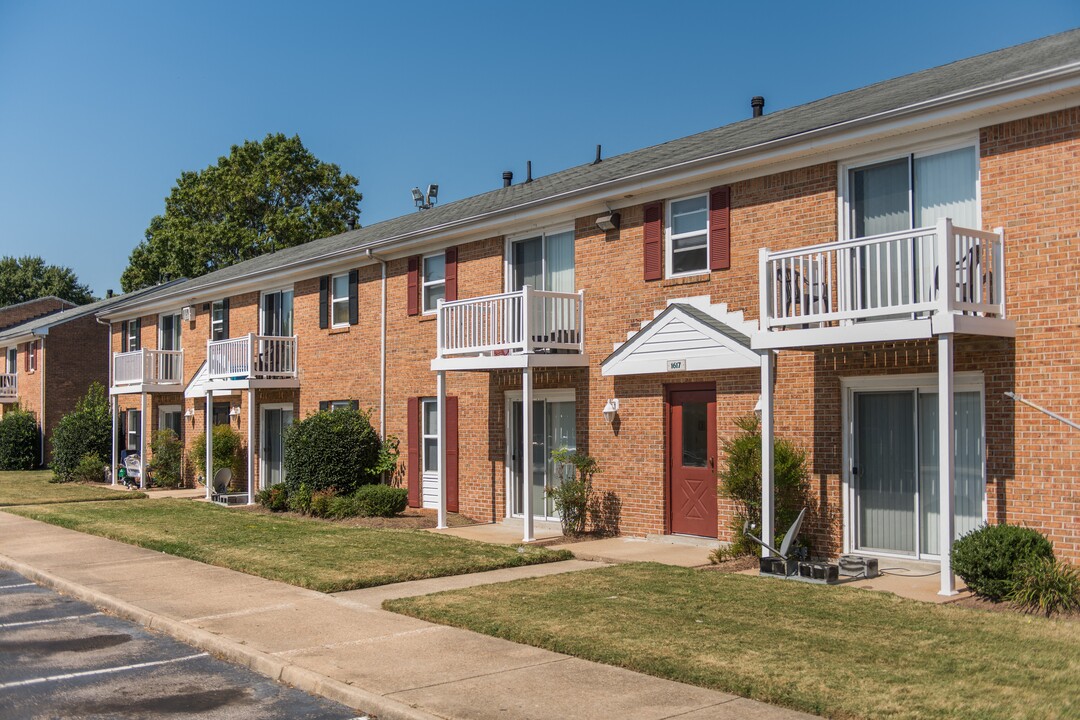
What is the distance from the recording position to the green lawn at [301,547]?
12.1 m

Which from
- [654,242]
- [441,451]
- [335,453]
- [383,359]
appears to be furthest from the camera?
[383,359]

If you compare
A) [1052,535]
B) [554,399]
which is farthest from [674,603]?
[554,399]

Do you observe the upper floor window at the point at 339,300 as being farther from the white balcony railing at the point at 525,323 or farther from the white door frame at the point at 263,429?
the white balcony railing at the point at 525,323

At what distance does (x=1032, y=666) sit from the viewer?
7.12 m

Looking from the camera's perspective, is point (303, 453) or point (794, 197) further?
point (303, 453)

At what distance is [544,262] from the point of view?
55.4 ft

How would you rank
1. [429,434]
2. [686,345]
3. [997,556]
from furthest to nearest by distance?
[429,434], [686,345], [997,556]

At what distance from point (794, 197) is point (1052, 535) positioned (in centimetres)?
512

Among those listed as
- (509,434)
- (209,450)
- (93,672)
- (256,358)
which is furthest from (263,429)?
(93,672)

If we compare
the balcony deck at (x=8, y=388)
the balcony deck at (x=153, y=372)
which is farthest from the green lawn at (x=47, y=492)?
the balcony deck at (x=8, y=388)

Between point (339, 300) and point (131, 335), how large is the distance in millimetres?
13709

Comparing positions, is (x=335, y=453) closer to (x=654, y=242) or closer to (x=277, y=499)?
(x=277, y=499)

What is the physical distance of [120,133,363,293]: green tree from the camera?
4834cm

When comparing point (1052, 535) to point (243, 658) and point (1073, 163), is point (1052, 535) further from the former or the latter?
point (243, 658)
